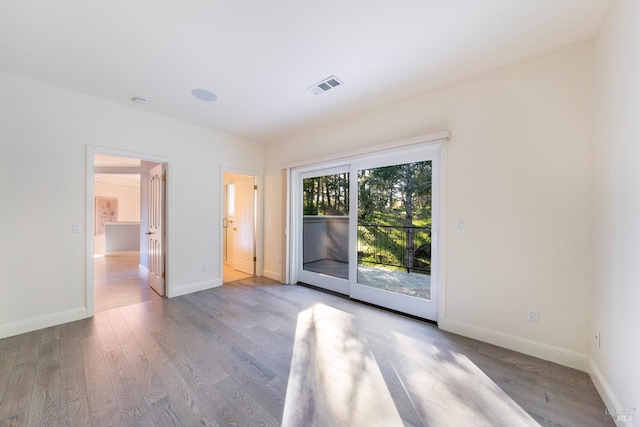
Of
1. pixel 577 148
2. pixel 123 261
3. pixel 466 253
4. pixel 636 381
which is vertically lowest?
pixel 123 261

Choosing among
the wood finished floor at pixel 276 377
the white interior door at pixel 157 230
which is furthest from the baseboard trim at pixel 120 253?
the wood finished floor at pixel 276 377

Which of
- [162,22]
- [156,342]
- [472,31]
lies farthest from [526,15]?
[156,342]

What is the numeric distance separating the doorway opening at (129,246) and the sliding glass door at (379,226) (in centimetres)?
230

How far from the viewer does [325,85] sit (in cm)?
265

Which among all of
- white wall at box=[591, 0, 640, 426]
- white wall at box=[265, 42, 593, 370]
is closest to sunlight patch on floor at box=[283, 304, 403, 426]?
white wall at box=[265, 42, 593, 370]

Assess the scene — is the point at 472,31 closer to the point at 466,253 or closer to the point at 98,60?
the point at 466,253

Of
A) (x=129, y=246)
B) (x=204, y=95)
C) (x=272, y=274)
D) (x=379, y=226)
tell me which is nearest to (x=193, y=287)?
(x=272, y=274)

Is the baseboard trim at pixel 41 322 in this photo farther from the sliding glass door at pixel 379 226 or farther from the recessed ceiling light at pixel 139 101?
the sliding glass door at pixel 379 226

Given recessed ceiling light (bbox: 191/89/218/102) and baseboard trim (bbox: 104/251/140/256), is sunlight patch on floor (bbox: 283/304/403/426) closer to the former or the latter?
recessed ceiling light (bbox: 191/89/218/102)

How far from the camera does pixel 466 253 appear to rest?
2500 mm

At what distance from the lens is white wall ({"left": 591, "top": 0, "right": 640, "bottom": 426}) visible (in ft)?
4.44

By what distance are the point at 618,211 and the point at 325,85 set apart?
8.55 feet

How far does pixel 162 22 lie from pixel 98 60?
100cm

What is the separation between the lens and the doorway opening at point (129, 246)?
294 cm
